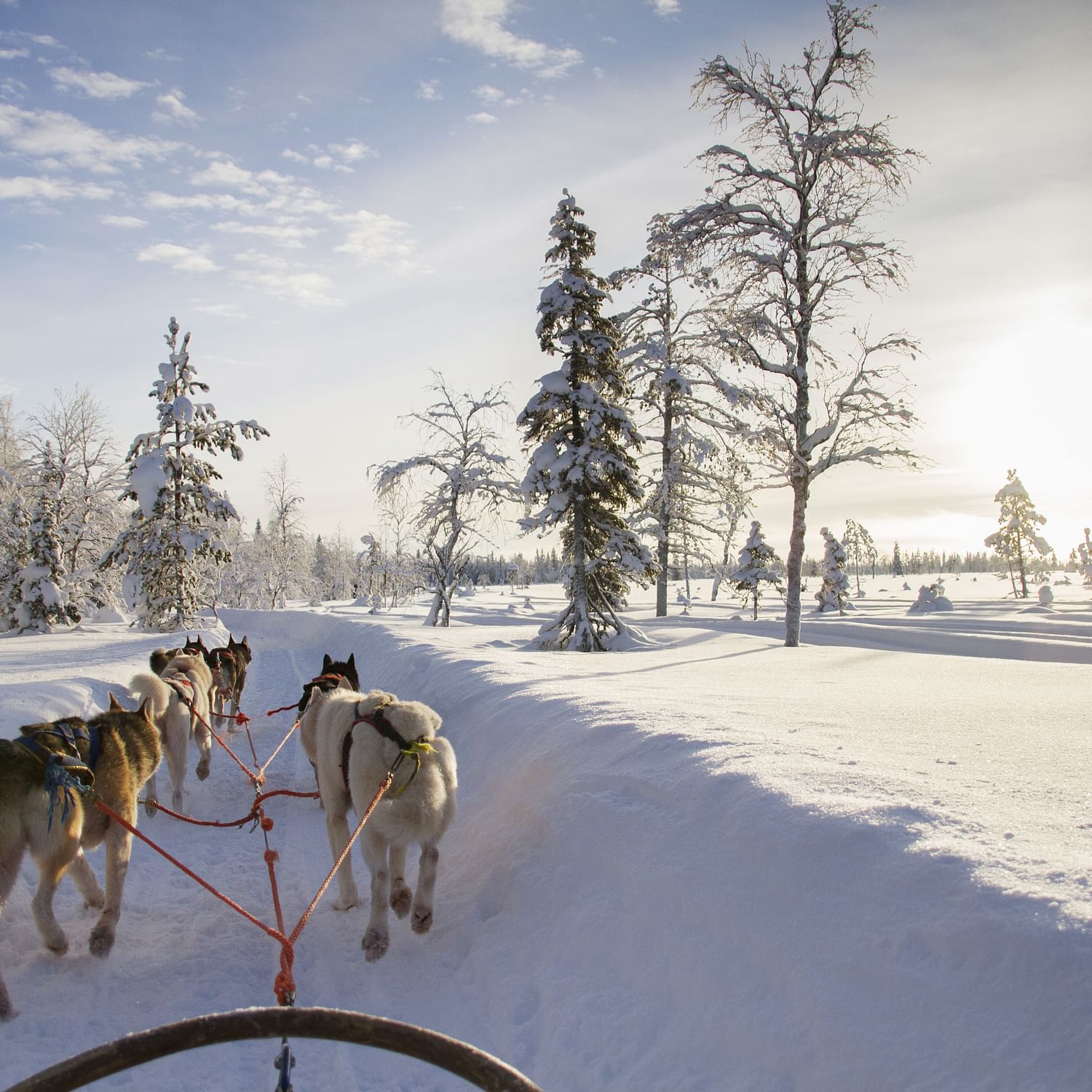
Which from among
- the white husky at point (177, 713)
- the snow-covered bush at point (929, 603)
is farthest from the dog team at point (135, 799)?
the snow-covered bush at point (929, 603)

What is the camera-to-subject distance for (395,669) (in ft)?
40.3

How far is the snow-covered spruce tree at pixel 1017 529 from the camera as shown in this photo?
58.5 metres

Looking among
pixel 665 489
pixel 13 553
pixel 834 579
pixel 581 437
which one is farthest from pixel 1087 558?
pixel 13 553

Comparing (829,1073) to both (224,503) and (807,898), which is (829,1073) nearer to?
(807,898)

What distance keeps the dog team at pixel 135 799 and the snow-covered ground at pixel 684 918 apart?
1.01 ft

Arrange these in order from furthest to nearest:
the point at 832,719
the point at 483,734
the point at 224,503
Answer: the point at 224,503 < the point at 483,734 < the point at 832,719

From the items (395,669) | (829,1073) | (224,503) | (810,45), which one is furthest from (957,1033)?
(224,503)

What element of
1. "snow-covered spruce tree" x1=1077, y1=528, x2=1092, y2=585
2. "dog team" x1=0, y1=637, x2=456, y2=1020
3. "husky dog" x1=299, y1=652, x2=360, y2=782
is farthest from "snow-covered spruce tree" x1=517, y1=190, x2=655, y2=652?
"snow-covered spruce tree" x1=1077, y1=528, x2=1092, y2=585

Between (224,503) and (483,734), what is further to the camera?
(224,503)

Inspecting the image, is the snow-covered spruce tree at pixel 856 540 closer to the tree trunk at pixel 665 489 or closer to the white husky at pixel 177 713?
the tree trunk at pixel 665 489

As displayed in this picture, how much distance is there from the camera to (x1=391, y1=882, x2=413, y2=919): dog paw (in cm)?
381

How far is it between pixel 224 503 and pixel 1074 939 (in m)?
24.1

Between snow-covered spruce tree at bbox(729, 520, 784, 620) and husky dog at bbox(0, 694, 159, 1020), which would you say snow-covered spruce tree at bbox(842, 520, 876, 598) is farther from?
husky dog at bbox(0, 694, 159, 1020)

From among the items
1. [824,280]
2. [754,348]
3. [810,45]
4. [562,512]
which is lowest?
[562,512]
